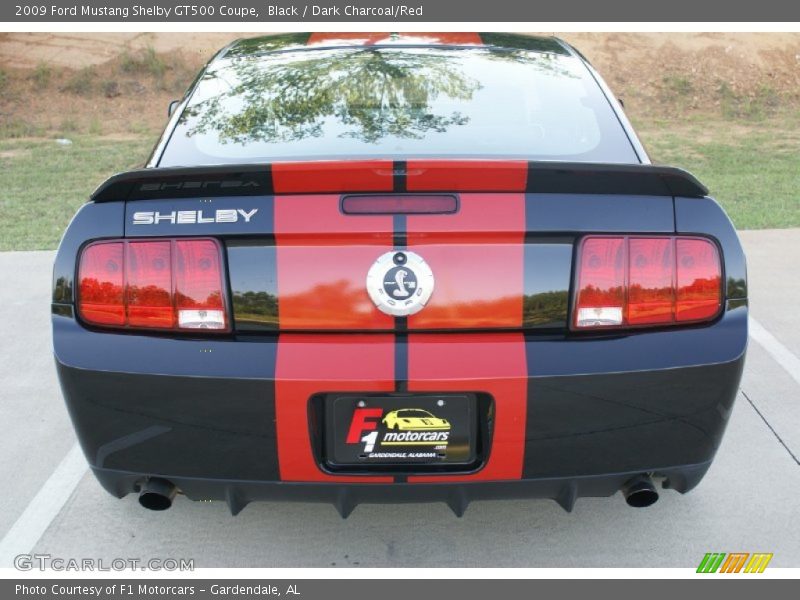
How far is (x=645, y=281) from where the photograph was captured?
8.57ft

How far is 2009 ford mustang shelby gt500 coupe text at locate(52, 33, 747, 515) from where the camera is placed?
2512 millimetres

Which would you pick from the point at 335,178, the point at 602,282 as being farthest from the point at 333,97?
the point at 602,282

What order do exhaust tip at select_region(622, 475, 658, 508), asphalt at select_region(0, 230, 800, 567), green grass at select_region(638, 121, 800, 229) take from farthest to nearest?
green grass at select_region(638, 121, 800, 229), asphalt at select_region(0, 230, 800, 567), exhaust tip at select_region(622, 475, 658, 508)

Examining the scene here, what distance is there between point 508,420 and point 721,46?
60.0 feet

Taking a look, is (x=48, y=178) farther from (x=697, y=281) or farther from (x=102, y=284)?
(x=697, y=281)

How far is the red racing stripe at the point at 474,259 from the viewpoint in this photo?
2506 mm

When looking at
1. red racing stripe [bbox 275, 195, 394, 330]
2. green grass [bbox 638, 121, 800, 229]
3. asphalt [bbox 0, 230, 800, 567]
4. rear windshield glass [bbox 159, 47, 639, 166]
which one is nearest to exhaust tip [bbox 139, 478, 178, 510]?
asphalt [bbox 0, 230, 800, 567]

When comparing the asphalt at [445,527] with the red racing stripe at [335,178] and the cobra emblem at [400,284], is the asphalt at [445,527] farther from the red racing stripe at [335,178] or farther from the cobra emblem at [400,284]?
the red racing stripe at [335,178]

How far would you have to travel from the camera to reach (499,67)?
3701 millimetres

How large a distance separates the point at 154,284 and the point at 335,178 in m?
0.54

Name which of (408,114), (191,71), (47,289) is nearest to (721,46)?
(191,71)

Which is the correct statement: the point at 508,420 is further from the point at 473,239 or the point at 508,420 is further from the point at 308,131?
the point at 308,131

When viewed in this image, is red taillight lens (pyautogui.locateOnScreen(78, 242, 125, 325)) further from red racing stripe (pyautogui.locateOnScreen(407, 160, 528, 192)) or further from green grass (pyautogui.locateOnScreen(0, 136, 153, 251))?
green grass (pyautogui.locateOnScreen(0, 136, 153, 251))

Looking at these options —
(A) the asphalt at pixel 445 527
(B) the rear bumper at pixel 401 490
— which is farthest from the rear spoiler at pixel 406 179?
(A) the asphalt at pixel 445 527
